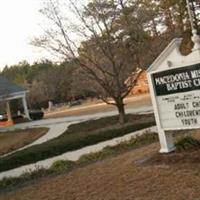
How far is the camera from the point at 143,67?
28750mm

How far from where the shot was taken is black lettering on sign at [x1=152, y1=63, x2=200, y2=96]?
35.1ft

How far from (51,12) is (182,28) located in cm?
1366

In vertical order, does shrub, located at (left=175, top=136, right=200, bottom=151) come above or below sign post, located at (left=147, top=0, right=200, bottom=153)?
below

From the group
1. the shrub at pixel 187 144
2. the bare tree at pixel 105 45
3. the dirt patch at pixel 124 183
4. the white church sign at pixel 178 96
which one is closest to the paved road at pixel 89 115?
the bare tree at pixel 105 45

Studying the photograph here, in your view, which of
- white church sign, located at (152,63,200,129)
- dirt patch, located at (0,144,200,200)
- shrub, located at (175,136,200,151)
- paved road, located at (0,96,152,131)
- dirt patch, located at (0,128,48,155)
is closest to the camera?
dirt patch, located at (0,144,200,200)

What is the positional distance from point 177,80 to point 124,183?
2.70 metres

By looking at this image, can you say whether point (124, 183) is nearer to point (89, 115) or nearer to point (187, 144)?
point (187, 144)

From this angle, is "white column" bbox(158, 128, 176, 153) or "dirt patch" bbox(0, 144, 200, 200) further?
"white column" bbox(158, 128, 176, 153)

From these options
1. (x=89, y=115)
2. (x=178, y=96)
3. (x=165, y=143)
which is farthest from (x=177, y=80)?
(x=89, y=115)

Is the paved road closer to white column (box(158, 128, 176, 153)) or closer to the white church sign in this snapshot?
white column (box(158, 128, 176, 153))

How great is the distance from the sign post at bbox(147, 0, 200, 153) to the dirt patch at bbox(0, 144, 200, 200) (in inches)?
33.4

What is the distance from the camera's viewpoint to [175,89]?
11250mm

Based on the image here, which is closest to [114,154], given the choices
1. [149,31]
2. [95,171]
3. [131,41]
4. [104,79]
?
[95,171]

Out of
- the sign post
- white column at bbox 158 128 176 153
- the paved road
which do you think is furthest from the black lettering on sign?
the paved road
